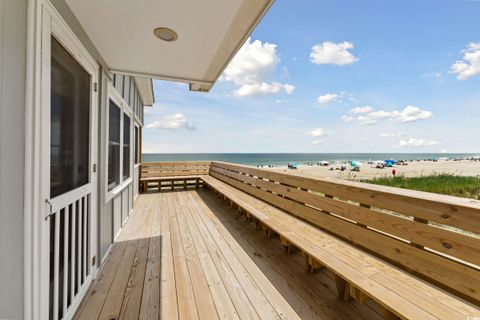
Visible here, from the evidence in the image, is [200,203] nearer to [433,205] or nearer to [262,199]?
[262,199]

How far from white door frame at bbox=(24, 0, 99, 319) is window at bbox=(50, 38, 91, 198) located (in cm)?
15

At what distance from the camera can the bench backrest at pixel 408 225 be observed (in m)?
1.17

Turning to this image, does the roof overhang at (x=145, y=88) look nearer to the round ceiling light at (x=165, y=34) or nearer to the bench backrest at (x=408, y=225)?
the round ceiling light at (x=165, y=34)

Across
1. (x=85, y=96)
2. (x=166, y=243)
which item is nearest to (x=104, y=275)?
(x=166, y=243)

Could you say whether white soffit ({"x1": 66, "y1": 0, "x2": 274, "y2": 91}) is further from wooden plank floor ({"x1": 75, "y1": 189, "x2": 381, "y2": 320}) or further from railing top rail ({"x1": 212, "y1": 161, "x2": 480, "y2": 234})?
wooden plank floor ({"x1": 75, "y1": 189, "x2": 381, "y2": 320})

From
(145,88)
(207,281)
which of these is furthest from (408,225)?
(145,88)

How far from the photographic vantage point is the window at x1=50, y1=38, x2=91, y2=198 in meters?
1.34

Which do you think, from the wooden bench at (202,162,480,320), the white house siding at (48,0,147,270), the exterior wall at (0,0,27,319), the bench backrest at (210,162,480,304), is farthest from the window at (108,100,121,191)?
the bench backrest at (210,162,480,304)

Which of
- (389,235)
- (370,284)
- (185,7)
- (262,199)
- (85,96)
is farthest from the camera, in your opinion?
(262,199)

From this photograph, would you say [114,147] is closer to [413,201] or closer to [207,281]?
[207,281]

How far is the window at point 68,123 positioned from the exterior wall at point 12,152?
257 mm

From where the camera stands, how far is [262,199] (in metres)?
3.63

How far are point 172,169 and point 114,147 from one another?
4.14 meters

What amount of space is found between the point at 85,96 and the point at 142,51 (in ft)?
2.25
